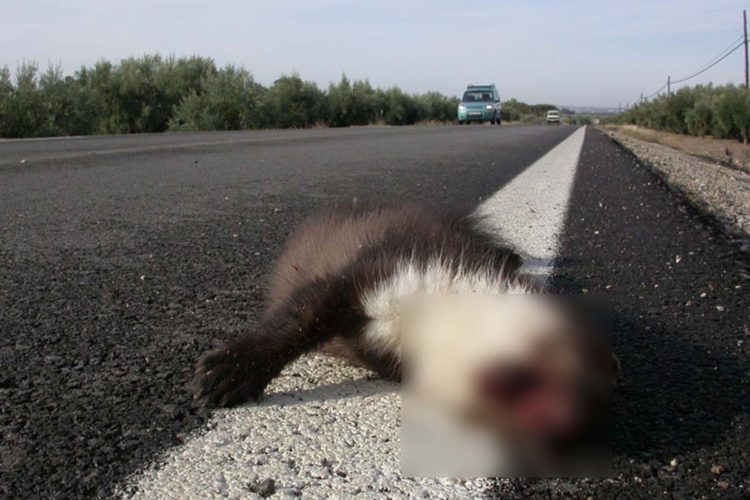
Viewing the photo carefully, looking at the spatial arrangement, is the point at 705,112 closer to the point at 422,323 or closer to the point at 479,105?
the point at 479,105

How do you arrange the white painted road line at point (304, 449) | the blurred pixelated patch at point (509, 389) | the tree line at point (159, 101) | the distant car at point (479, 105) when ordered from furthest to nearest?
the distant car at point (479, 105) < the tree line at point (159, 101) < the white painted road line at point (304, 449) < the blurred pixelated patch at point (509, 389)

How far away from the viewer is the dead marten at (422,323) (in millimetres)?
1167

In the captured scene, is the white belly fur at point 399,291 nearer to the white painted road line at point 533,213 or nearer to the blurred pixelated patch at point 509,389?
the blurred pixelated patch at point 509,389

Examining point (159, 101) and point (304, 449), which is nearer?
point (304, 449)

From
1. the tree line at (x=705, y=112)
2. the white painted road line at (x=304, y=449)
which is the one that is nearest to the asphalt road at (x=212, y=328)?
the white painted road line at (x=304, y=449)

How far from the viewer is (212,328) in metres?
2.54

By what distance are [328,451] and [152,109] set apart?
29.1 metres

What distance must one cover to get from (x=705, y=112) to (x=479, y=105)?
39.9 ft

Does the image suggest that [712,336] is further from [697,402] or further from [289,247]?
[289,247]

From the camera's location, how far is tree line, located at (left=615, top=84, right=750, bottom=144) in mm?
33312

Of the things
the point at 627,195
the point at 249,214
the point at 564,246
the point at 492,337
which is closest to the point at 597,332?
the point at 492,337

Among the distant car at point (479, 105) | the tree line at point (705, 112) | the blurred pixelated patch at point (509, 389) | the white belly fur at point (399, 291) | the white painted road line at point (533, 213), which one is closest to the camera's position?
the blurred pixelated patch at point (509, 389)

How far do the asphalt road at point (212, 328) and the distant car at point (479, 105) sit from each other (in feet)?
131

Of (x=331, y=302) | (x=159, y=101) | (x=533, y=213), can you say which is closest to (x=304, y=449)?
(x=331, y=302)
